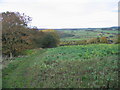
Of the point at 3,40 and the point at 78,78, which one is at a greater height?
the point at 3,40

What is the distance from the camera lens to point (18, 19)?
19.4 meters

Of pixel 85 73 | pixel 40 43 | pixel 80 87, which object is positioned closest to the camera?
pixel 80 87


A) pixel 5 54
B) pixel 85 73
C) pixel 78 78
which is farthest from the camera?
pixel 5 54

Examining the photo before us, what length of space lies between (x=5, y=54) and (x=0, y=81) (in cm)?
1275

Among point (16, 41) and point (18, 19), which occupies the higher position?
point (18, 19)

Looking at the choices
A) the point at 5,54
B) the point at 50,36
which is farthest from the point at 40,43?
the point at 5,54

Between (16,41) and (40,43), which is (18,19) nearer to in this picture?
(16,41)

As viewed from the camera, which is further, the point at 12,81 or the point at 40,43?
the point at 40,43

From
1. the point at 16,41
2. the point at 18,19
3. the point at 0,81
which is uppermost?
the point at 18,19

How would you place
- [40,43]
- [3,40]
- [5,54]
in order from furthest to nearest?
[40,43], [5,54], [3,40]

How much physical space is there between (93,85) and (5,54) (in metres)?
16.4

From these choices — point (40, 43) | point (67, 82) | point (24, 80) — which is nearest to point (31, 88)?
point (24, 80)

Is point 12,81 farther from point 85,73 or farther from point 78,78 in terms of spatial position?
point 85,73

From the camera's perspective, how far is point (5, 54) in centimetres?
2044
